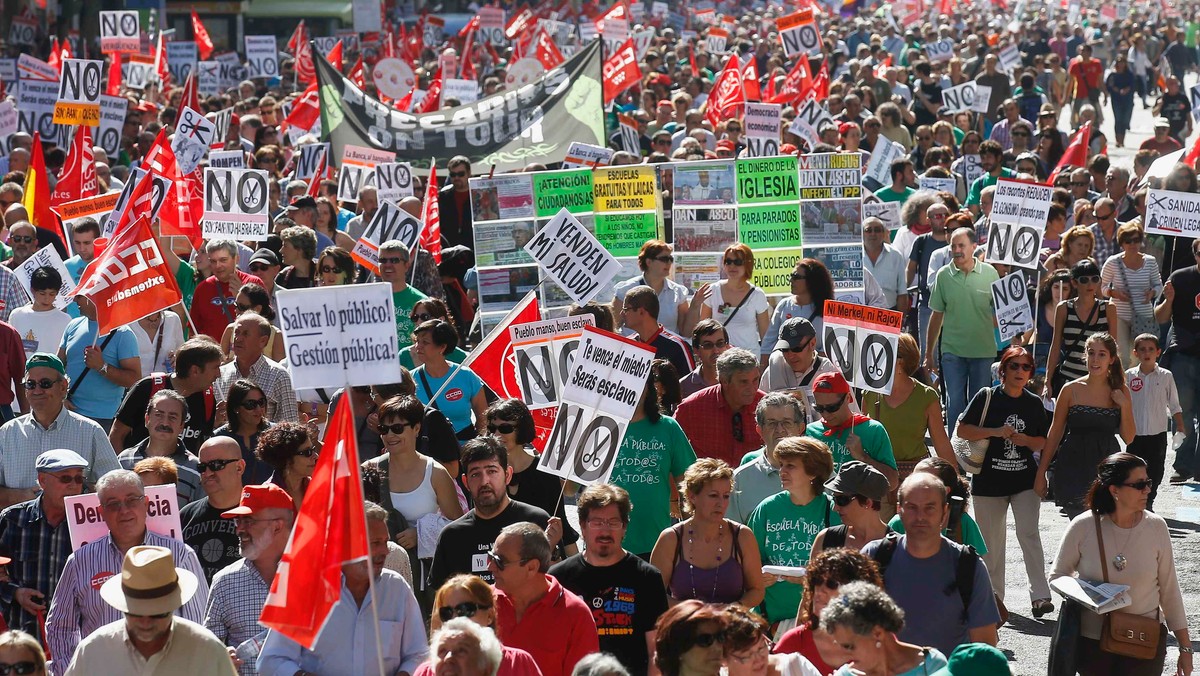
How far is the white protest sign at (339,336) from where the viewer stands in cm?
664

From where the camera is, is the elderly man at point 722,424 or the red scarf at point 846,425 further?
the elderly man at point 722,424

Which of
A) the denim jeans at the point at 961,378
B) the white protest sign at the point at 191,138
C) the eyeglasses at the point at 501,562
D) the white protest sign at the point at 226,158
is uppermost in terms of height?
the white protest sign at the point at 191,138

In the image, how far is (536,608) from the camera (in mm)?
6305

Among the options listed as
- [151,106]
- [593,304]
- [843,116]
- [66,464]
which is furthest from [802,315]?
[151,106]

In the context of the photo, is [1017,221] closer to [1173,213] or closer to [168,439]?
[1173,213]

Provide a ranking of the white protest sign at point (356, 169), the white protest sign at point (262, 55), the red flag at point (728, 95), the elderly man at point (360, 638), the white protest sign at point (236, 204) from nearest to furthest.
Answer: the elderly man at point (360, 638), the white protest sign at point (236, 204), the white protest sign at point (356, 169), the red flag at point (728, 95), the white protest sign at point (262, 55)

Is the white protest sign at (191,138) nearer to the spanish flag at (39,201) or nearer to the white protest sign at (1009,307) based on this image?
the spanish flag at (39,201)

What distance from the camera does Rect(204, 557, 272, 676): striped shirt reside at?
641 centimetres

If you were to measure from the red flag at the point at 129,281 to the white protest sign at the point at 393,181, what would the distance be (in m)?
5.57

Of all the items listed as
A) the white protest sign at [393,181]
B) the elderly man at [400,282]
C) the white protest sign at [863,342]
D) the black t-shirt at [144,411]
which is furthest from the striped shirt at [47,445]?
the white protest sign at [393,181]

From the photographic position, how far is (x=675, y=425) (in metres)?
8.35

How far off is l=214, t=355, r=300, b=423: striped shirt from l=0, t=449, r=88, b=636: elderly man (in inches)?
83.2

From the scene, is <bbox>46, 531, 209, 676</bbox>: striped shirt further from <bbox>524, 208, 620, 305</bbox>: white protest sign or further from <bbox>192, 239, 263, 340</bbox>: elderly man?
<bbox>524, 208, 620, 305</bbox>: white protest sign

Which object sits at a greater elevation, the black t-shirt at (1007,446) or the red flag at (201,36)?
the red flag at (201,36)
